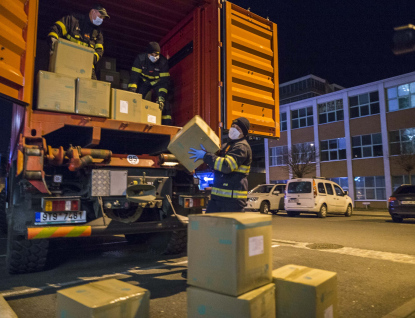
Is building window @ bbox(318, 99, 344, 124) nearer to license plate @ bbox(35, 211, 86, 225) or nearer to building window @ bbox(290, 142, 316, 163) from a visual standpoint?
building window @ bbox(290, 142, 316, 163)

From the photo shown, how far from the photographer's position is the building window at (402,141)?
23.0m

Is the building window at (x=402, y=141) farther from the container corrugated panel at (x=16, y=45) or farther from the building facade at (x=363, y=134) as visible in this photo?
the container corrugated panel at (x=16, y=45)

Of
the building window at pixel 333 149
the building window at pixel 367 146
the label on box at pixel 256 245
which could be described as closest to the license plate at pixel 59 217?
the label on box at pixel 256 245

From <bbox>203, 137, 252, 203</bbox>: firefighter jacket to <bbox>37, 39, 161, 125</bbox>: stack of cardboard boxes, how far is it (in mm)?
1498

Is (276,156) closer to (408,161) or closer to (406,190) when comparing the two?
(408,161)

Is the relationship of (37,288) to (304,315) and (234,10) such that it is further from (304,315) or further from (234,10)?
(234,10)

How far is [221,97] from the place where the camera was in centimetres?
527

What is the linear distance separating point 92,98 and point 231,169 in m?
2.01

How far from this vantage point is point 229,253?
2.22 m

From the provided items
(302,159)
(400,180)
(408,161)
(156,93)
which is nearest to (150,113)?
(156,93)

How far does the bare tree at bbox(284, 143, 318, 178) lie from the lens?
2720 centimetres

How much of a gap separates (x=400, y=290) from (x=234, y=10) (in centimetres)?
455

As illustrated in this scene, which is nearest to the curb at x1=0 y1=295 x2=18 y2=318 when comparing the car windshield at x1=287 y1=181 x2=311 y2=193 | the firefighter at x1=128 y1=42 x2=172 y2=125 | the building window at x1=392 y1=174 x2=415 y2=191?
the firefighter at x1=128 y1=42 x2=172 y2=125

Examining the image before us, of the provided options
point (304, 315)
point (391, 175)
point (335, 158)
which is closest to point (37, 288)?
point (304, 315)
